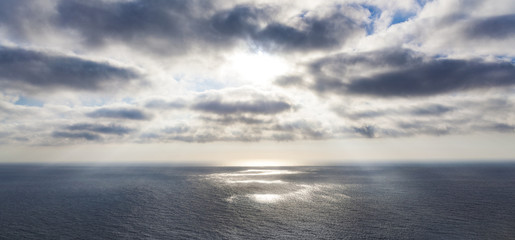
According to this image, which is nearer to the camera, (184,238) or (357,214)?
(184,238)

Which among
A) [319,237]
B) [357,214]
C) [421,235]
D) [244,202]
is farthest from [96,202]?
[421,235]

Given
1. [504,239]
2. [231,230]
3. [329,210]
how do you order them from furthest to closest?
[329,210] → [231,230] → [504,239]

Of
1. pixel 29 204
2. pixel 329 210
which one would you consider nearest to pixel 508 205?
pixel 329 210

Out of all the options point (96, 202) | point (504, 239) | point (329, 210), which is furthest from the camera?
point (96, 202)

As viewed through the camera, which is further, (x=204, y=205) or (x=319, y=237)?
(x=204, y=205)

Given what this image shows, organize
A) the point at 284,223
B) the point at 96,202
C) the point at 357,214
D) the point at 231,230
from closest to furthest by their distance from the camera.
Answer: the point at 231,230, the point at 284,223, the point at 357,214, the point at 96,202

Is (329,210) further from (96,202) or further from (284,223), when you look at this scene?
(96,202)

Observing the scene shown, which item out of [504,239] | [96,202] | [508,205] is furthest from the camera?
[96,202]

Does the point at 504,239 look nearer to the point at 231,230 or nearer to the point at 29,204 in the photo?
the point at 231,230

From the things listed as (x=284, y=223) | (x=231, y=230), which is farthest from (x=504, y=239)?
(x=231, y=230)
